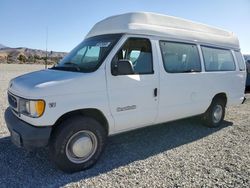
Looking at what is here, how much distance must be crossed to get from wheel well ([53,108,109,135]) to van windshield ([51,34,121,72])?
64 cm

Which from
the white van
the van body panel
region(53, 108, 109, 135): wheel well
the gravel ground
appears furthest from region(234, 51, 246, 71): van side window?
region(53, 108, 109, 135): wheel well

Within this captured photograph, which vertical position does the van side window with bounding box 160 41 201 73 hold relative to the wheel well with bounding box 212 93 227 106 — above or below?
above

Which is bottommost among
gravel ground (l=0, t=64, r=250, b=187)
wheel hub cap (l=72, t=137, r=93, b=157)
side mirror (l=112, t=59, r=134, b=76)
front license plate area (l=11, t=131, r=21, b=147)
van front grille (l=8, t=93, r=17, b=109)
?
gravel ground (l=0, t=64, r=250, b=187)

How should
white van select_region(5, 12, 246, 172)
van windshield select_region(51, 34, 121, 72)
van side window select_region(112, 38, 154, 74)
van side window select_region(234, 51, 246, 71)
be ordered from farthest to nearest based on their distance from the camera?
van side window select_region(234, 51, 246, 71), van side window select_region(112, 38, 154, 74), van windshield select_region(51, 34, 121, 72), white van select_region(5, 12, 246, 172)

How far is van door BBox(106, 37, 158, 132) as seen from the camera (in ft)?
12.8

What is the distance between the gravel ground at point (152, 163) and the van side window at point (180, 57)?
1551mm

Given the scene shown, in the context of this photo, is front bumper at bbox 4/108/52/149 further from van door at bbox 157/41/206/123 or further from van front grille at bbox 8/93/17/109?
van door at bbox 157/41/206/123

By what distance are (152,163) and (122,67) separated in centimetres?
169

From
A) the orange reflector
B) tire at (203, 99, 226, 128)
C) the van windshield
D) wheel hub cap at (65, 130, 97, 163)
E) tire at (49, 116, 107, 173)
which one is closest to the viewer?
the orange reflector

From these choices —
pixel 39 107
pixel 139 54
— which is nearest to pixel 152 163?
pixel 139 54

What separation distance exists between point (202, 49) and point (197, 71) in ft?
2.02

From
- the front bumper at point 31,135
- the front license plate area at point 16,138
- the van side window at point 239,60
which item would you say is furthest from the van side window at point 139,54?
the van side window at point 239,60

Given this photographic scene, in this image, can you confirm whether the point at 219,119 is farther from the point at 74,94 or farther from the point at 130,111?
the point at 74,94

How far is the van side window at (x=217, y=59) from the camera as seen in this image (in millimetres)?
5707
